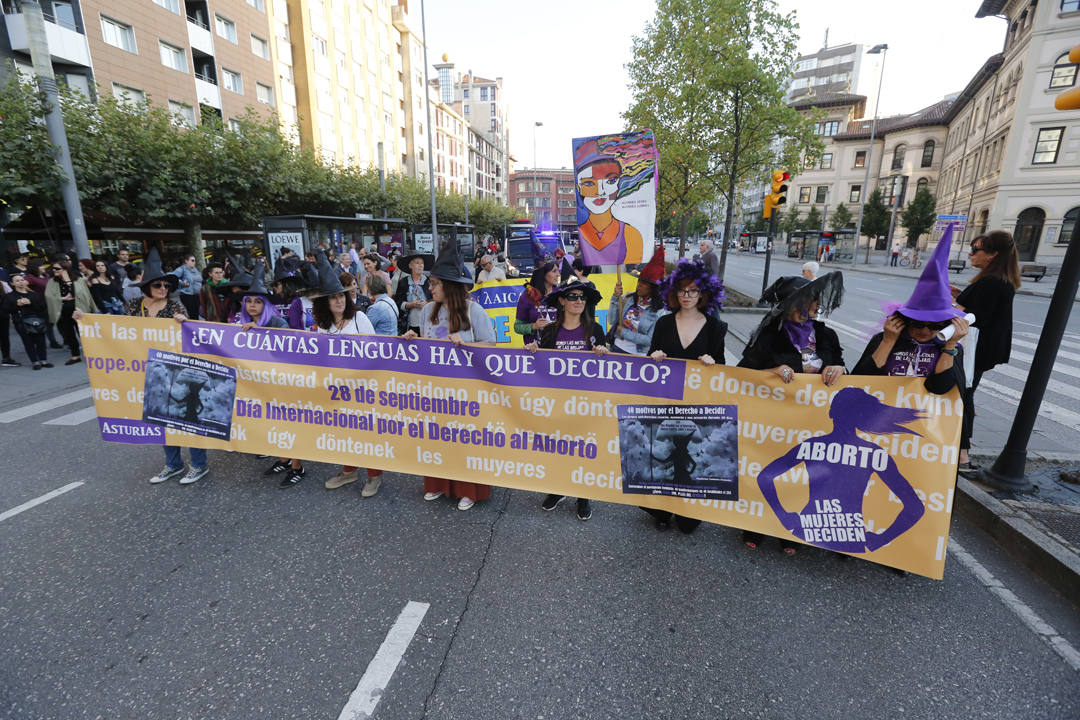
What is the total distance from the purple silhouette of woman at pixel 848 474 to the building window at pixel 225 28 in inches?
1371

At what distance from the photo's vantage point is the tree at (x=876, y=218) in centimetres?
4350

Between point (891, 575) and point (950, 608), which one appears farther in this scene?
point (891, 575)

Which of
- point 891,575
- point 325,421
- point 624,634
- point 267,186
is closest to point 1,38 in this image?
point 267,186

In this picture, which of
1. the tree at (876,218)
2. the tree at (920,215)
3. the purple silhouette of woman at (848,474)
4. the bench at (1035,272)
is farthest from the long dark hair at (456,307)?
the tree at (876,218)

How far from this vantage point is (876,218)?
4350 centimetres

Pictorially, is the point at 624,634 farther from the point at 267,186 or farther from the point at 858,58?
the point at 858,58

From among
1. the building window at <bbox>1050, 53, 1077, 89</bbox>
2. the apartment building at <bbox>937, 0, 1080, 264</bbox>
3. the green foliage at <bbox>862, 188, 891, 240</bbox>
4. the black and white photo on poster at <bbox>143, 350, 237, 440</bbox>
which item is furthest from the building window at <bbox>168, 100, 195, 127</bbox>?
the green foliage at <bbox>862, 188, 891, 240</bbox>

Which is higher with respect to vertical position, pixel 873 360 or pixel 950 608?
Result: pixel 873 360

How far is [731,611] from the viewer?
2879 millimetres

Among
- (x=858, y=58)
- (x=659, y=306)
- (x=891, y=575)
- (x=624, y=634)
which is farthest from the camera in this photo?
(x=858, y=58)

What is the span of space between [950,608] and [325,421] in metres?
4.36

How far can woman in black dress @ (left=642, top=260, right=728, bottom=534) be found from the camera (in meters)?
3.39

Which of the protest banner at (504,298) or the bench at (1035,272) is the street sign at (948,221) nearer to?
the bench at (1035,272)

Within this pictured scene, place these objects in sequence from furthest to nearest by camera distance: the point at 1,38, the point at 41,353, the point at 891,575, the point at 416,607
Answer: the point at 1,38 < the point at 41,353 < the point at 891,575 < the point at 416,607
